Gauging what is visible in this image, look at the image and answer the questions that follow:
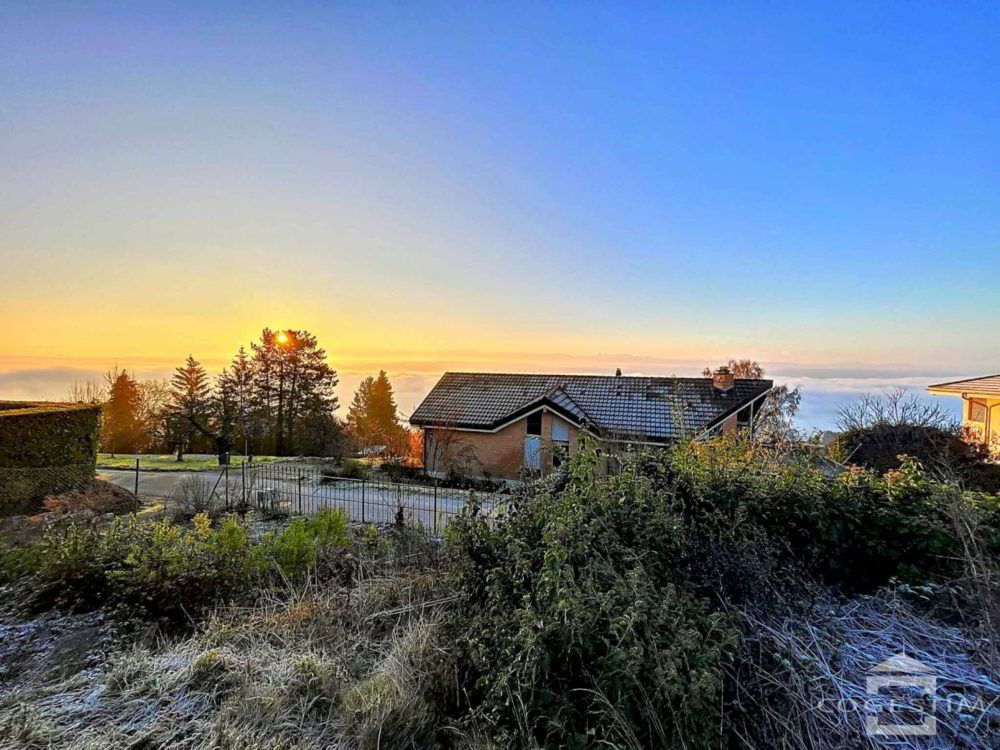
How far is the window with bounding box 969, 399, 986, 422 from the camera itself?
743 inches

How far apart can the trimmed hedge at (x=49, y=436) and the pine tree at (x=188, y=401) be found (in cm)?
972

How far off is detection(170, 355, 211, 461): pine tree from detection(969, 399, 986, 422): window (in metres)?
32.9

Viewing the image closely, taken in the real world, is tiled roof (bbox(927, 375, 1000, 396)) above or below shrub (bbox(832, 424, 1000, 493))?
above

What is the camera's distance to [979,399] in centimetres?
1895

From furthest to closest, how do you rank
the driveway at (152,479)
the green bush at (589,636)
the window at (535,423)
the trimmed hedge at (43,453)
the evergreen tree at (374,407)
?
the evergreen tree at (374,407)
the window at (535,423)
the driveway at (152,479)
the trimmed hedge at (43,453)
the green bush at (589,636)

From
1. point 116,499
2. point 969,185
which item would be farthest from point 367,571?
point 969,185

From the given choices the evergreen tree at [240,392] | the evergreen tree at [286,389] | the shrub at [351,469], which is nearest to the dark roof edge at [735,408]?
the shrub at [351,469]

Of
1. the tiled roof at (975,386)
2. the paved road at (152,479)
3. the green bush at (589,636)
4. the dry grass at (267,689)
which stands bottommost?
the paved road at (152,479)

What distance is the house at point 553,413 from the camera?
18.6 metres

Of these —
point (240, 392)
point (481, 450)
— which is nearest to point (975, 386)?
point (481, 450)

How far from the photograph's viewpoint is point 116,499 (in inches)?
422

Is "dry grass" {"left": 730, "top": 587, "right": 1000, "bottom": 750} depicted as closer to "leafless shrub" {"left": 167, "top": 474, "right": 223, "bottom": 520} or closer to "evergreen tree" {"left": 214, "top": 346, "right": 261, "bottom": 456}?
"leafless shrub" {"left": 167, "top": 474, "right": 223, "bottom": 520}

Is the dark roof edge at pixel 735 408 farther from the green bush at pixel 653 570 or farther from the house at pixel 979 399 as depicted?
the green bush at pixel 653 570

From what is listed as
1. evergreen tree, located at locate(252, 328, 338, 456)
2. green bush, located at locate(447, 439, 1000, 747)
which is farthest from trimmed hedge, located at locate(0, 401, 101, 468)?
evergreen tree, located at locate(252, 328, 338, 456)
